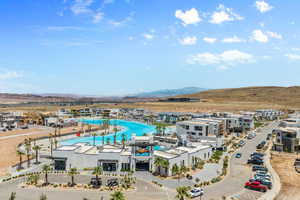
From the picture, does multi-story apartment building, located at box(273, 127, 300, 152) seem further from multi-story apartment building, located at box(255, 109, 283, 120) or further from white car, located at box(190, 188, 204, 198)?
multi-story apartment building, located at box(255, 109, 283, 120)

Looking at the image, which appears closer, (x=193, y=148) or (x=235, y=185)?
(x=235, y=185)

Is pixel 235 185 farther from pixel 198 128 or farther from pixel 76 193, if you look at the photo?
pixel 198 128

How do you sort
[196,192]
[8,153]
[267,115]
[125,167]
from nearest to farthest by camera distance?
[196,192] < [125,167] < [8,153] < [267,115]

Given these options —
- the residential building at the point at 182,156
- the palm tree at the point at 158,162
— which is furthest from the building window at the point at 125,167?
the palm tree at the point at 158,162

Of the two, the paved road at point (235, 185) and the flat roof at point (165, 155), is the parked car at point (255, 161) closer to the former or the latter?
the paved road at point (235, 185)

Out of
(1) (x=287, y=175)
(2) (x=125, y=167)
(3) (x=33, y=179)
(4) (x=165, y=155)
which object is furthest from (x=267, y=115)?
(3) (x=33, y=179)

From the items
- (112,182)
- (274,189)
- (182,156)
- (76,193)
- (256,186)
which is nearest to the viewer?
(76,193)

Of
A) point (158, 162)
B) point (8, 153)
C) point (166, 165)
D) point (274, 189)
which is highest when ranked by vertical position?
point (158, 162)

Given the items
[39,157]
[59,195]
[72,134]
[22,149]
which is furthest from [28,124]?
[59,195]
